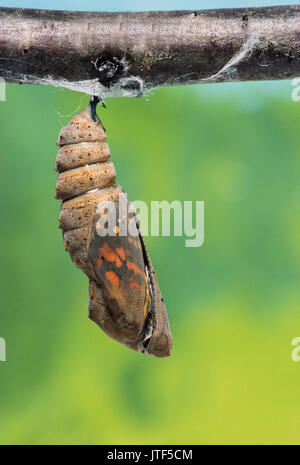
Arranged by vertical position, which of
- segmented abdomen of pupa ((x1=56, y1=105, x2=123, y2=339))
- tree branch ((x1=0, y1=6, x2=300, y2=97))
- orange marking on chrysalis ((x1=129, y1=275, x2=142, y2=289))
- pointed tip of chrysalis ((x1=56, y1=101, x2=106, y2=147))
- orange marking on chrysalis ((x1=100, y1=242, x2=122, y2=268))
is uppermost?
tree branch ((x1=0, y1=6, x2=300, y2=97))

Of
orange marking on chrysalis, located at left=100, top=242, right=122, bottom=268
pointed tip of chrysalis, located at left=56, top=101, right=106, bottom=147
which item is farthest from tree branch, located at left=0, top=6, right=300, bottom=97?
orange marking on chrysalis, located at left=100, top=242, right=122, bottom=268

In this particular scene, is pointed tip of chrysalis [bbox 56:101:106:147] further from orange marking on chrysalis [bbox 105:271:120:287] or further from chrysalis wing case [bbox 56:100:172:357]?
orange marking on chrysalis [bbox 105:271:120:287]

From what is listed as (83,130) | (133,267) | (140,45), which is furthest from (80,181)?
(140,45)

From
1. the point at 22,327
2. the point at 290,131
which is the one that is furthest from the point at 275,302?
the point at 22,327

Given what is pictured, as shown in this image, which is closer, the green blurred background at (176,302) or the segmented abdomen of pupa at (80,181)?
the segmented abdomen of pupa at (80,181)

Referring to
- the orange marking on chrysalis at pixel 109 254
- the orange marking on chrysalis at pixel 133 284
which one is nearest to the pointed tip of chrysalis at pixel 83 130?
the orange marking on chrysalis at pixel 109 254

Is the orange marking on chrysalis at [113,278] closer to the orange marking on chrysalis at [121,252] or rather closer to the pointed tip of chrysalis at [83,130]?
the orange marking on chrysalis at [121,252]
